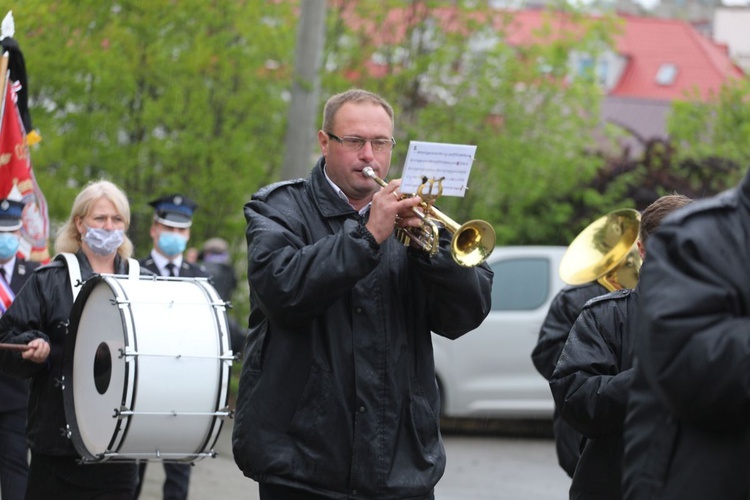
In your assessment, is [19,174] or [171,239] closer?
[19,174]

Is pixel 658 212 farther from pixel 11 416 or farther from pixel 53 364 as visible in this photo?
pixel 11 416

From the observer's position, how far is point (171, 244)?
8.93m

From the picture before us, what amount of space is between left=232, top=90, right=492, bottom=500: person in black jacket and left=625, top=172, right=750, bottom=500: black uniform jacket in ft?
4.68

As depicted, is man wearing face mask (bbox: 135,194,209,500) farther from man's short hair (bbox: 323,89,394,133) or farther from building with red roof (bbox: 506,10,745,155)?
building with red roof (bbox: 506,10,745,155)

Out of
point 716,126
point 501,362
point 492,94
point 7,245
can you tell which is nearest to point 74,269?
point 7,245

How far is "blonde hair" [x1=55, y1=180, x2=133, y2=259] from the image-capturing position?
6.77 meters

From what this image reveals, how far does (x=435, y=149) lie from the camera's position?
441 cm

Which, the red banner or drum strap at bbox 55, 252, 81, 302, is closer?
drum strap at bbox 55, 252, 81, 302

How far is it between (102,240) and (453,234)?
262 cm

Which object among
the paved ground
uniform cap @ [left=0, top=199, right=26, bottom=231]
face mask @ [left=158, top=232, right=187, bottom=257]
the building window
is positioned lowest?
the building window

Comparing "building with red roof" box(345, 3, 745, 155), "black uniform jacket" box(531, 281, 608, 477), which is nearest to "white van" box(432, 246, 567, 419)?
"black uniform jacket" box(531, 281, 608, 477)

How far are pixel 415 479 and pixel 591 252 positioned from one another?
2.40m

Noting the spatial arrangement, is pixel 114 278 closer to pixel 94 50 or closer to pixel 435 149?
pixel 435 149

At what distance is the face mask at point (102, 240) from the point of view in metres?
6.62
